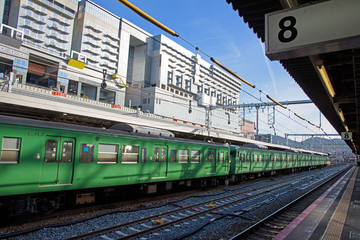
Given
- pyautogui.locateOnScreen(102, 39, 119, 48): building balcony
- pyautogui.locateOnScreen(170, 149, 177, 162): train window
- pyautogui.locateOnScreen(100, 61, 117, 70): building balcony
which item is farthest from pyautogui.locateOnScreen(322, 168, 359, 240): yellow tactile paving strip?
pyautogui.locateOnScreen(102, 39, 119, 48): building balcony

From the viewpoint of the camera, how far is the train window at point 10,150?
7.01 m

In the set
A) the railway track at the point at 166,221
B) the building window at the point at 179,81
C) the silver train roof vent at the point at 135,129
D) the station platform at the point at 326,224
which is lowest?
the railway track at the point at 166,221

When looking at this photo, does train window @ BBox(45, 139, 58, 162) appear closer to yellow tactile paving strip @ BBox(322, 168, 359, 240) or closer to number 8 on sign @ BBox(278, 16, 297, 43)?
number 8 on sign @ BBox(278, 16, 297, 43)

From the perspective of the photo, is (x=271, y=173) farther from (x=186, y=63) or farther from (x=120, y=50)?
(x=186, y=63)

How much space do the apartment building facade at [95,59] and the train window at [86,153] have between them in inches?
864

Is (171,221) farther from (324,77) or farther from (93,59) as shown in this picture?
(93,59)

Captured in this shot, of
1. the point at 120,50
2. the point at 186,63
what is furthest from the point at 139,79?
the point at 186,63

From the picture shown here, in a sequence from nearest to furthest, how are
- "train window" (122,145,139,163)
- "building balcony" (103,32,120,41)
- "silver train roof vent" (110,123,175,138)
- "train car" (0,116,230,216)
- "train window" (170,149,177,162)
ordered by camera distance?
"train car" (0,116,230,216), "train window" (122,145,139,163), "silver train roof vent" (110,123,175,138), "train window" (170,149,177,162), "building balcony" (103,32,120,41)

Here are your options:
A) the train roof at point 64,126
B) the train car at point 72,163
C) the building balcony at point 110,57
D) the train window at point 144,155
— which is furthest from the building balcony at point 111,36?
the train window at point 144,155

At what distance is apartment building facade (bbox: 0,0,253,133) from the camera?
1687 inches

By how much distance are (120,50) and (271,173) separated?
49.4m

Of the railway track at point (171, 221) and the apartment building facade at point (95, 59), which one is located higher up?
the apartment building facade at point (95, 59)

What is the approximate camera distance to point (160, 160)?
1188 cm

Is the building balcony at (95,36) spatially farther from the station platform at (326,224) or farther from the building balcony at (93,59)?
the station platform at (326,224)
